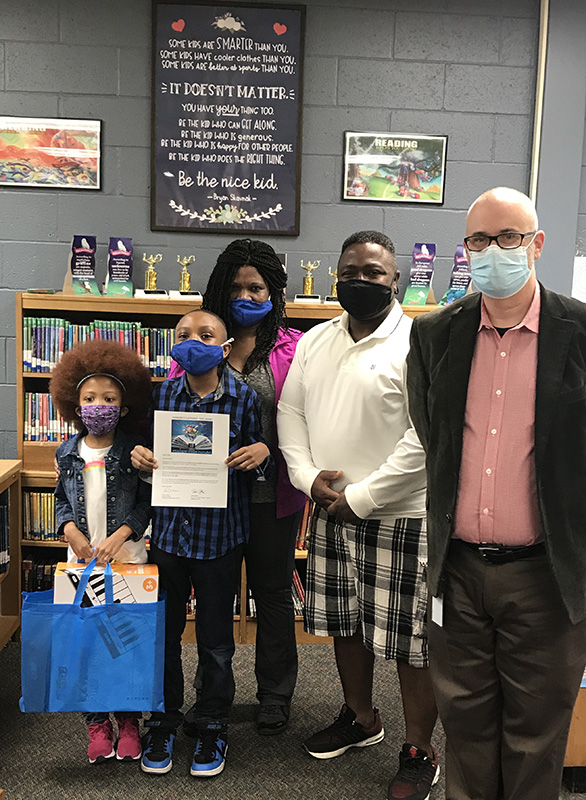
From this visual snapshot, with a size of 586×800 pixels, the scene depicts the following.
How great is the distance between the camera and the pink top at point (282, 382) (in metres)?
2.32

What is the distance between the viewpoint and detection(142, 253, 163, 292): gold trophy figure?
3.28m

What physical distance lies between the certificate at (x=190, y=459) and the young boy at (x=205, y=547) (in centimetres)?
4

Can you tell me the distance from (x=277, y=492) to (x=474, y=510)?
2.81ft

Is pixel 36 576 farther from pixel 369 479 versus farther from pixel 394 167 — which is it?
pixel 394 167

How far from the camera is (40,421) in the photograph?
316cm

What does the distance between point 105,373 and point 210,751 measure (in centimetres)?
120

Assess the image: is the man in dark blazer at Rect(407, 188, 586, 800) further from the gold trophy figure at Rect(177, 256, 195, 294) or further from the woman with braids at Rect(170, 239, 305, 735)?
the gold trophy figure at Rect(177, 256, 195, 294)

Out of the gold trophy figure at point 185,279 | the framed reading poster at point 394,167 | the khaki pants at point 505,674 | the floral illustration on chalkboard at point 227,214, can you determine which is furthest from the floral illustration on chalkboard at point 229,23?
the khaki pants at point 505,674

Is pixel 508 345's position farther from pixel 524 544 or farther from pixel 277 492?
pixel 277 492

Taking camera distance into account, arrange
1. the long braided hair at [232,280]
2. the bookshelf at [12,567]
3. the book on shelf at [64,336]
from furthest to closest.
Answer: the book on shelf at [64,336]
the bookshelf at [12,567]
the long braided hair at [232,280]

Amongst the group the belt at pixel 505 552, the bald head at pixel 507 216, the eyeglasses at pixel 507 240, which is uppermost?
the bald head at pixel 507 216

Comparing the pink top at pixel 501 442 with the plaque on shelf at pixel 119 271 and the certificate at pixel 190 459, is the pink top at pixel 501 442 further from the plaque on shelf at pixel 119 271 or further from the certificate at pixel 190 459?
the plaque on shelf at pixel 119 271

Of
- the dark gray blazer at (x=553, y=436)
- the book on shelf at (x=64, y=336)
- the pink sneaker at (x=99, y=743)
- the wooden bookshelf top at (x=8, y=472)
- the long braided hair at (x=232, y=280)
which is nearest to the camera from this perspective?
the dark gray blazer at (x=553, y=436)

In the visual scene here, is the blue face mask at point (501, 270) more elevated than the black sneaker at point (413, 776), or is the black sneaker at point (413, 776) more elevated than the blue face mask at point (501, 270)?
the blue face mask at point (501, 270)
